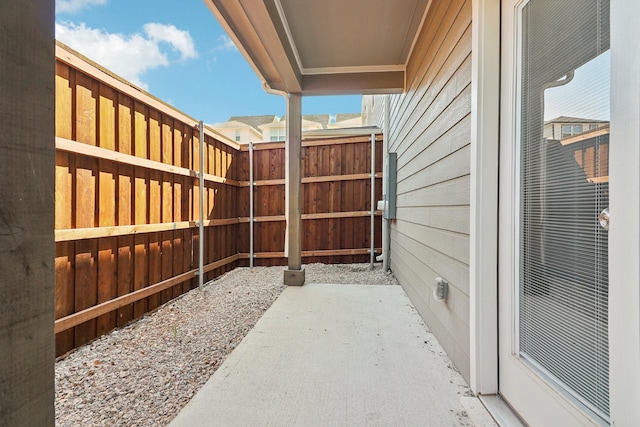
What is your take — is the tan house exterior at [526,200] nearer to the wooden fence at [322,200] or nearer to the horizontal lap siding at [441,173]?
the horizontal lap siding at [441,173]

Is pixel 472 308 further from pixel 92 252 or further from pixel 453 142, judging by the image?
pixel 92 252

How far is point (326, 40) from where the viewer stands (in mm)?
2898

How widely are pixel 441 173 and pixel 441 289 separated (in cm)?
76

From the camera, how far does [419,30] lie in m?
2.65

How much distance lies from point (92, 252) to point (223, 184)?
2.35 m

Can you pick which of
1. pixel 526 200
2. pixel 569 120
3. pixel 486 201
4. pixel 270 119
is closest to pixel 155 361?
pixel 486 201

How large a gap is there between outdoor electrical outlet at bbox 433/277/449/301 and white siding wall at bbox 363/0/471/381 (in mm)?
38

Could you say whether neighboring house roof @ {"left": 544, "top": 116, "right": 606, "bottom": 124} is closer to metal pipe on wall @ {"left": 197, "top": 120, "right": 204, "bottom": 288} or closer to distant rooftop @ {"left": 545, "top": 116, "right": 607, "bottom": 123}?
distant rooftop @ {"left": 545, "top": 116, "right": 607, "bottom": 123}

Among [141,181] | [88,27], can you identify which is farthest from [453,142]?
[88,27]

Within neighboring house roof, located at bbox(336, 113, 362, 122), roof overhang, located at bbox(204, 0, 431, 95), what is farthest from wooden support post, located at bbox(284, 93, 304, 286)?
neighboring house roof, located at bbox(336, 113, 362, 122)

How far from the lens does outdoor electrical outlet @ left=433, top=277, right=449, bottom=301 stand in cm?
188

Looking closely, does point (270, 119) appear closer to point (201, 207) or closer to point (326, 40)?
point (201, 207)

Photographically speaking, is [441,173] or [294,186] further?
[294,186]

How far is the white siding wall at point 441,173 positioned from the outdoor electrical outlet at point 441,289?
4 cm
